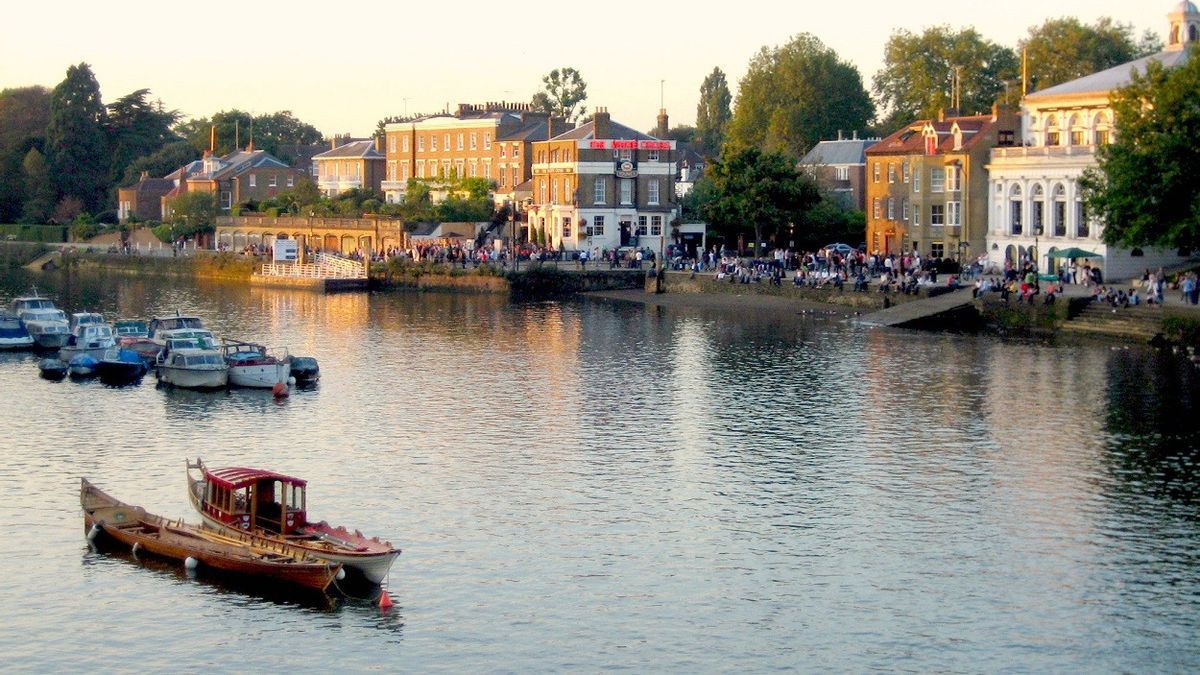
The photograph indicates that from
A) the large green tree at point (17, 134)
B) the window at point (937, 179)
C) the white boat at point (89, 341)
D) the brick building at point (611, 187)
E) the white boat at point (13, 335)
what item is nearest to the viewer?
the white boat at point (89, 341)

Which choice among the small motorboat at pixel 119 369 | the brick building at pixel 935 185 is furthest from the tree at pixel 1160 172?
the small motorboat at pixel 119 369

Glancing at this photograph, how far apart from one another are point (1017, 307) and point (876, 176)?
29.8 m

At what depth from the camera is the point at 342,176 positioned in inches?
6073

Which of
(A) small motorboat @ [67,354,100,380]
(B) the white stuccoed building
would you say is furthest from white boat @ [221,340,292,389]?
(B) the white stuccoed building

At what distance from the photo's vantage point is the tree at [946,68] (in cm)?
13250

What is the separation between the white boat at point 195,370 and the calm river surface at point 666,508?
3.42 ft

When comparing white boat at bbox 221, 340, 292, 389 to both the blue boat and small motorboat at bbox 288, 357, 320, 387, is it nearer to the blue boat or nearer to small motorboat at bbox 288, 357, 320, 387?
small motorboat at bbox 288, 357, 320, 387

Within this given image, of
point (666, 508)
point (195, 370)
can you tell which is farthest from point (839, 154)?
point (666, 508)

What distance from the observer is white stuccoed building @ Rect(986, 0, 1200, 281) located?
86.8 meters

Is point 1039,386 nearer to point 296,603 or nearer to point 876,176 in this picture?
point 296,603

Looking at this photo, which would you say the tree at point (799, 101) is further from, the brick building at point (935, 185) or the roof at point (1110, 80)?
the roof at point (1110, 80)

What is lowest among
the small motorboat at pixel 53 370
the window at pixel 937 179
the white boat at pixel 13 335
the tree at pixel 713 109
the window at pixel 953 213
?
the small motorboat at pixel 53 370

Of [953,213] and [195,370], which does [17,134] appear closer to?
[953,213]

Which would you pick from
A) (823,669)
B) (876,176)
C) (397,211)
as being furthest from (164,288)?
(823,669)
